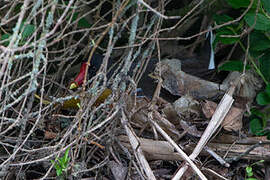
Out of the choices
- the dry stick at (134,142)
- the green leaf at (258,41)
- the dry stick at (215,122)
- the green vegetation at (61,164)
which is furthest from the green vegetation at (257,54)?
the green vegetation at (61,164)

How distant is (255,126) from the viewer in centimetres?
209

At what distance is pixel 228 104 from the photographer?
194 centimetres

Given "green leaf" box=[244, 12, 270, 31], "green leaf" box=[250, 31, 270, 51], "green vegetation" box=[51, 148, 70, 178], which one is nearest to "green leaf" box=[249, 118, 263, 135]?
"green leaf" box=[250, 31, 270, 51]

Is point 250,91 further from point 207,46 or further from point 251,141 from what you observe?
point 207,46

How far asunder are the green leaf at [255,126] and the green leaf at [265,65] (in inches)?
8.8

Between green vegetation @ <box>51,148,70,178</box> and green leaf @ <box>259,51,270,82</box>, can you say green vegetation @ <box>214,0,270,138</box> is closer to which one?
green leaf @ <box>259,51,270,82</box>

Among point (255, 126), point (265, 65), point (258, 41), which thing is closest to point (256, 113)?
point (255, 126)

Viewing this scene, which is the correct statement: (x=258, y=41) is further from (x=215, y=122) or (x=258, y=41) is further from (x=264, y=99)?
(x=215, y=122)

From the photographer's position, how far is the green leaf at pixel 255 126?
6.81 ft

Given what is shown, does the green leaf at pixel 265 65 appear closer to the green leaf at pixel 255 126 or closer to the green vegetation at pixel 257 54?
the green vegetation at pixel 257 54

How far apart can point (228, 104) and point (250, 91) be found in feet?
1.61

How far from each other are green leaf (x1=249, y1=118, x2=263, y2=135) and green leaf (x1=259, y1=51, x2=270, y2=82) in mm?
225

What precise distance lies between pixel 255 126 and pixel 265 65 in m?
0.32

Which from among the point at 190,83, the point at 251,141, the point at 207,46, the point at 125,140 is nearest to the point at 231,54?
the point at 207,46
